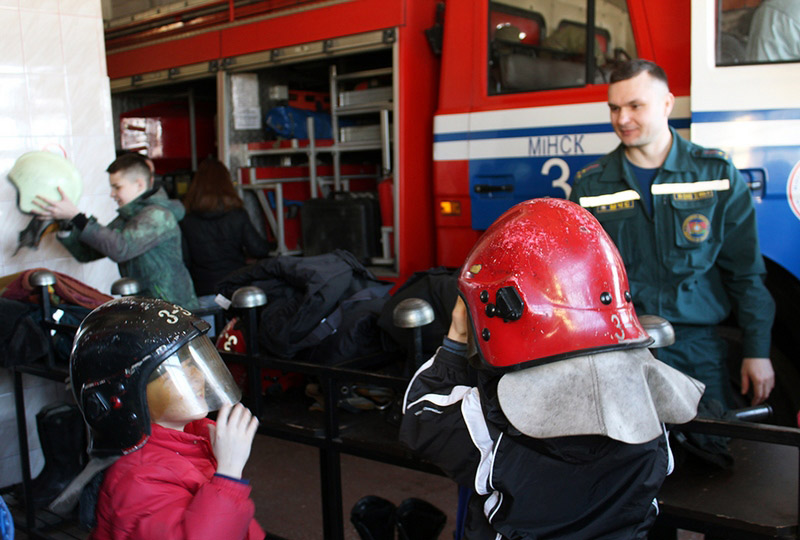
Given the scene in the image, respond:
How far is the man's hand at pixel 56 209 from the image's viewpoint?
3.36m

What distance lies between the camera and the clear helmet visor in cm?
156

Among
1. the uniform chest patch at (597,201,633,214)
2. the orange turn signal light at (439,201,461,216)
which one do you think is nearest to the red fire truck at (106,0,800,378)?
the orange turn signal light at (439,201,461,216)

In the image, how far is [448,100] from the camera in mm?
4270

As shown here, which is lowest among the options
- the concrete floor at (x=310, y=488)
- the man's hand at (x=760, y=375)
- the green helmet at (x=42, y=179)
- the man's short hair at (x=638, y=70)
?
the concrete floor at (x=310, y=488)

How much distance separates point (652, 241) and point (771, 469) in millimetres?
783

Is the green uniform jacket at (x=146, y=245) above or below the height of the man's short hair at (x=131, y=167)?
below

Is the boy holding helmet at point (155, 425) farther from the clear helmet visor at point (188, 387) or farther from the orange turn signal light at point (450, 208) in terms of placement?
the orange turn signal light at point (450, 208)

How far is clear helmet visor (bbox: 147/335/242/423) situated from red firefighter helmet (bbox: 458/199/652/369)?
0.57 m

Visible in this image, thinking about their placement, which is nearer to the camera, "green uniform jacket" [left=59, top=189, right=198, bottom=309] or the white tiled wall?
"green uniform jacket" [left=59, top=189, right=198, bottom=309]

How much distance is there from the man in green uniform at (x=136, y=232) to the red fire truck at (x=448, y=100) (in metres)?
1.47

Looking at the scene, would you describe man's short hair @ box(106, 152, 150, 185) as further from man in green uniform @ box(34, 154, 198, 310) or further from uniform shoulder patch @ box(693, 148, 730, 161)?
uniform shoulder patch @ box(693, 148, 730, 161)

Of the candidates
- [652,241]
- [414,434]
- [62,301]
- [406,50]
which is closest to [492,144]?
[406,50]

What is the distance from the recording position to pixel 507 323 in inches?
55.3

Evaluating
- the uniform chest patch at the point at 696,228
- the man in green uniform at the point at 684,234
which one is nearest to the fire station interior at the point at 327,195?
the man in green uniform at the point at 684,234
